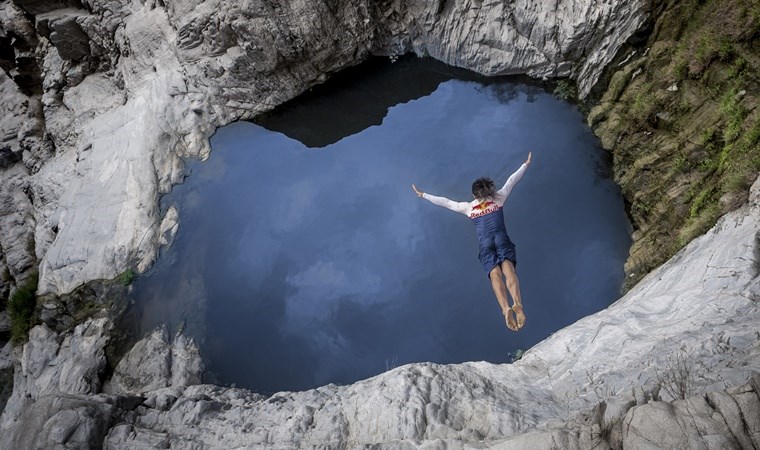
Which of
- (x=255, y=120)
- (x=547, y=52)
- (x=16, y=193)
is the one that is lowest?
(x=16, y=193)

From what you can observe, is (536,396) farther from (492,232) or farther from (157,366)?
(157,366)

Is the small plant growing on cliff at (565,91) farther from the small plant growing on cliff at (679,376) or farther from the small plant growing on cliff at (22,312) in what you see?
the small plant growing on cliff at (22,312)

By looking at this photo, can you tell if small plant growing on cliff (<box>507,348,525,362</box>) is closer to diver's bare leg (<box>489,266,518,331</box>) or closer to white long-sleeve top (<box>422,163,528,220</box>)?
diver's bare leg (<box>489,266,518,331</box>)

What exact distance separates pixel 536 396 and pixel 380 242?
4208 mm

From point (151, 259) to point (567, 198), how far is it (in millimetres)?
7947

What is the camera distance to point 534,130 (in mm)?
9750

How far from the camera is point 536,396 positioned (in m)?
5.24

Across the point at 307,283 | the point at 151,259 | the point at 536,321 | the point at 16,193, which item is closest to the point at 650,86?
the point at 536,321

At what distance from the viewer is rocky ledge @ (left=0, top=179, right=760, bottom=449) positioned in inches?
152

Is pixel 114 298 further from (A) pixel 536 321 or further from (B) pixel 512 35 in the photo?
(B) pixel 512 35

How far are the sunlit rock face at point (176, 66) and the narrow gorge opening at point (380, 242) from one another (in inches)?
33.7

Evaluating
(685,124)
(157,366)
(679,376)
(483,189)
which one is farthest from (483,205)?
(157,366)

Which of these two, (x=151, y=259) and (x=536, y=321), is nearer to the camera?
(x=536, y=321)

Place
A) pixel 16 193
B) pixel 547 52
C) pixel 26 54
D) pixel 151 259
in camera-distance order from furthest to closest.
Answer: pixel 26 54, pixel 16 193, pixel 547 52, pixel 151 259
